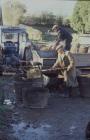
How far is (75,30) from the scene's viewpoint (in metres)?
42.6

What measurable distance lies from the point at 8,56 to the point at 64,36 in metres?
3.62

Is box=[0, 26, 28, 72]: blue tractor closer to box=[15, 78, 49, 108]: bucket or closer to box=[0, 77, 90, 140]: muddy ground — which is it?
box=[0, 77, 90, 140]: muddy ground

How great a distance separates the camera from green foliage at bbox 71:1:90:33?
37.8m

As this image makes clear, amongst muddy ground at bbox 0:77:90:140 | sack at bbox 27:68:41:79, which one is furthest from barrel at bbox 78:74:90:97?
sack at bbox 27:68:41:79

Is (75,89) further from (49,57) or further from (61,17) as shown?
(61,17)

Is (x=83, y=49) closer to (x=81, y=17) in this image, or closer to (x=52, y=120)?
(x=52, y=120)

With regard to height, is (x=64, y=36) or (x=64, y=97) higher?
(x=64, y=36)

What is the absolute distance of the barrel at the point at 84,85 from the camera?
12.7 meters

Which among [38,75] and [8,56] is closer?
[38,75]

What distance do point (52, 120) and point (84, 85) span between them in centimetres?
300

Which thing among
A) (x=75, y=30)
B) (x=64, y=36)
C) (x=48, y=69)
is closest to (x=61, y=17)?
(x=75, y=30)

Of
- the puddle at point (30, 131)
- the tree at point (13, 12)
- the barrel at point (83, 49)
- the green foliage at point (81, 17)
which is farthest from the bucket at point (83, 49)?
the tree at point (13, 12)

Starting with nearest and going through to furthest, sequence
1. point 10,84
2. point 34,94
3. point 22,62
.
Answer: point 34,94 < point 10,84 < point 22,62

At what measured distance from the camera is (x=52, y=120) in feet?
32.6
